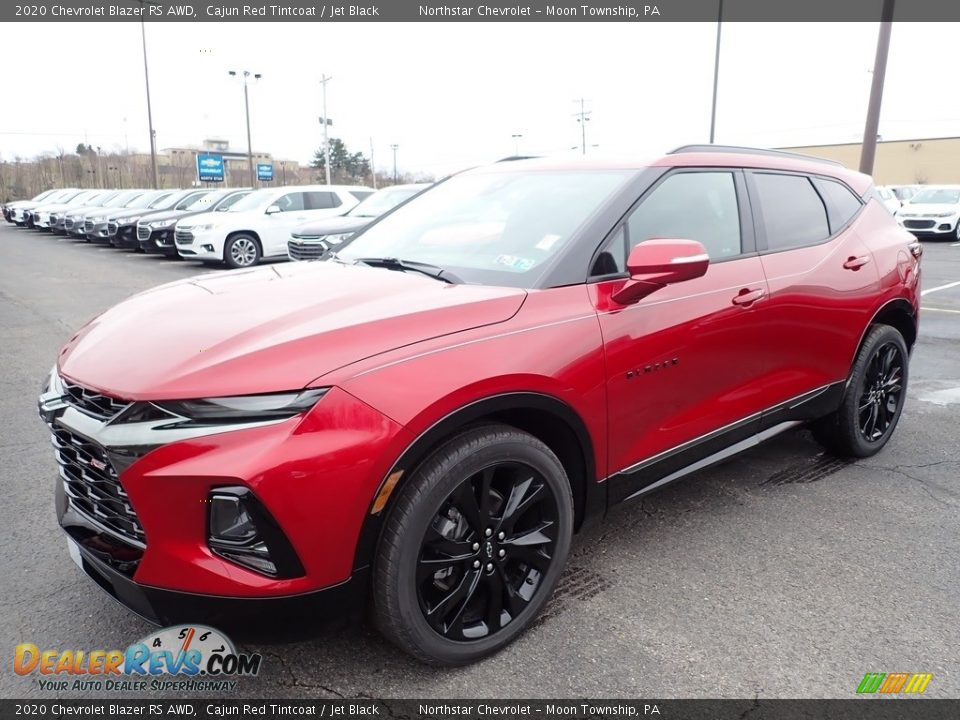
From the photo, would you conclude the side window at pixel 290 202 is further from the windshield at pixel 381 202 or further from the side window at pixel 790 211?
the side window at pixel 790 211

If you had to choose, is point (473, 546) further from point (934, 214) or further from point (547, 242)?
point (934, 214)

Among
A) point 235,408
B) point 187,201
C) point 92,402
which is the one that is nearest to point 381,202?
point 187,201

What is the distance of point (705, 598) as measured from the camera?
2836 mm

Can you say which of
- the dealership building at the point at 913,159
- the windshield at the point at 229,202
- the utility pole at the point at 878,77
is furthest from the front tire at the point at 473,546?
the dealership building at the point at 913,159

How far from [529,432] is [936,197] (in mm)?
24394

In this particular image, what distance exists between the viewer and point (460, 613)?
2.37 metres

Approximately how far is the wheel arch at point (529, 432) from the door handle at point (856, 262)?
6.96 ft

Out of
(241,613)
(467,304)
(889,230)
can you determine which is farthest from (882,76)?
(241,613)

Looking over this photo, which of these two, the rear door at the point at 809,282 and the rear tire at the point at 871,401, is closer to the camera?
the rear door at the point at 809,282

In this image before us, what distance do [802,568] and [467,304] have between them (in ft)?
6.07

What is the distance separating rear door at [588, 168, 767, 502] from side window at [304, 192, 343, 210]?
1269cm

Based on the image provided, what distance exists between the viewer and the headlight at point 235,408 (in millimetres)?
1972

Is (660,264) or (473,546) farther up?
(660,264)

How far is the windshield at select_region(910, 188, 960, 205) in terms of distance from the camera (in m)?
21.7
